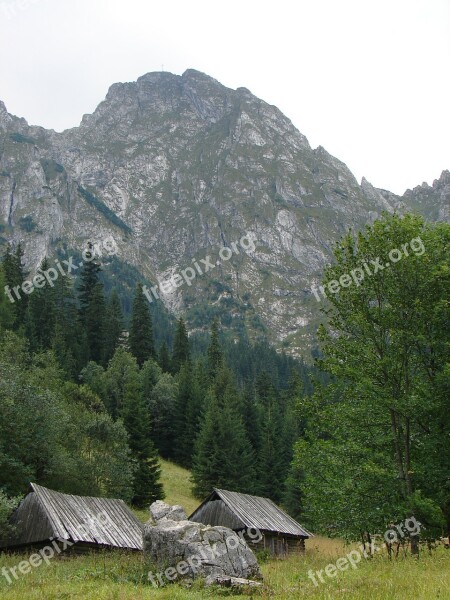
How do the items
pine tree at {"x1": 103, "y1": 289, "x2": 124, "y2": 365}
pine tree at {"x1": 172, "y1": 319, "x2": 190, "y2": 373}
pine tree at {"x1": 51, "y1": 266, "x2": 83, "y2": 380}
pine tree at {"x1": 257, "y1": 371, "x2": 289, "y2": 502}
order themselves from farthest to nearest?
pine tree at {"x1": 172, "y1": 319, "x2": 190, "y2": 373}
pine tree at {"x1": 103, "y1": 289, "x2": 124, "y2": 365}
pine tree at {"x1": 51, "y1": 266, "x2": 83, "y2": 380}
pine tree at {"x1": 257, "y1": 371, "x2": 289, "y2": 502}

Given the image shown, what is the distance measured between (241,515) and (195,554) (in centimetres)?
1978

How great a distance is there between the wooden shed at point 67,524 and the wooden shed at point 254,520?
21.4 ft

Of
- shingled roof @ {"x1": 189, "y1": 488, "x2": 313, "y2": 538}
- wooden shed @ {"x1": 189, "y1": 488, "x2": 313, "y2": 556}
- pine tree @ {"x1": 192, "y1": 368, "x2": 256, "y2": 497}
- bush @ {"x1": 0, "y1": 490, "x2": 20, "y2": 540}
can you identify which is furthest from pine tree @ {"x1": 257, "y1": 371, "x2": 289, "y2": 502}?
bush @ {"x1": 0, "y1": 490, "x2": 20, "y2": 540}

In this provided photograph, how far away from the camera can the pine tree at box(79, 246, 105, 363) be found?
96.2 meters

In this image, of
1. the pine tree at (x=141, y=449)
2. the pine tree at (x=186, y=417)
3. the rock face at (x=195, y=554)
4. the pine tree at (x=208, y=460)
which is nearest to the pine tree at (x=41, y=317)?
the pine tree at (x=141, y=449)

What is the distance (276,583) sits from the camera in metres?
19.2

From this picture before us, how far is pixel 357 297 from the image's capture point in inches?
953

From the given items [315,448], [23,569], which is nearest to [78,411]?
[23,569]

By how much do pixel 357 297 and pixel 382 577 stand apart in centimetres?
1068

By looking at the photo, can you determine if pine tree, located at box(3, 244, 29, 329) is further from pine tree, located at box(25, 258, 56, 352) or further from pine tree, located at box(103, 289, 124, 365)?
pine tree, located at box(103, 289, 124, 365)

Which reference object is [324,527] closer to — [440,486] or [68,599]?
[440,486]

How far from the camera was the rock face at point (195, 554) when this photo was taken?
20156 millimetres

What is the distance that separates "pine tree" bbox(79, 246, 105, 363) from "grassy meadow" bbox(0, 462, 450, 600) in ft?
235

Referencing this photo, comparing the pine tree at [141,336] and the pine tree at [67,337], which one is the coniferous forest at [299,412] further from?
the pine tree at [141,336]
